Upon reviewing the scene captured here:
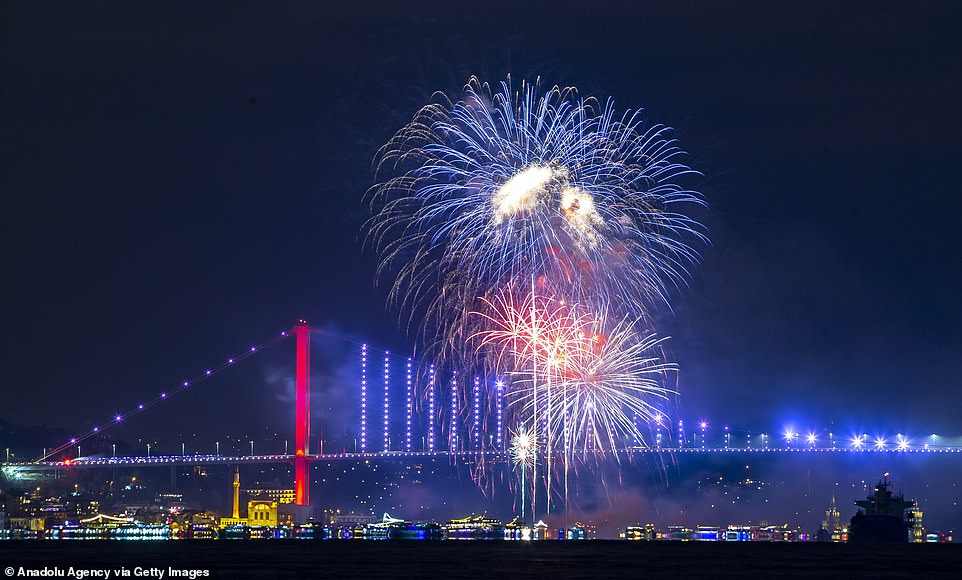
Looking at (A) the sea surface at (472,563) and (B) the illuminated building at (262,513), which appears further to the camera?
(B) the illuminated building at (262,513)

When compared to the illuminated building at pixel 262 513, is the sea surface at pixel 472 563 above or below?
below

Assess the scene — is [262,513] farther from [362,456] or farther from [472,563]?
[472,563]

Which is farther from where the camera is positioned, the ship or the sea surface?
the ship

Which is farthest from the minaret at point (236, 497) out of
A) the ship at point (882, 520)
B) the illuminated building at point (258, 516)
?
the ship at point (882, 520)

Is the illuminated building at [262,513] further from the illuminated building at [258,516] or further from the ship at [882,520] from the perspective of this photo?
the ship at [882,520]

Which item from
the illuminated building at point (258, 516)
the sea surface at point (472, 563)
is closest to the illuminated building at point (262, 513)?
the illuminated building at point (258, 516)

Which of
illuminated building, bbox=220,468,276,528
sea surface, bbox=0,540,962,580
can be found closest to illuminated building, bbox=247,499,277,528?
illuminated building, bbox=220,468,276,528

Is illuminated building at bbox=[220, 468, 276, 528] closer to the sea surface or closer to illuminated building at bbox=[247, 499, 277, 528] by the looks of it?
illuminated building at bbox=[247, 499, 277, 528]
